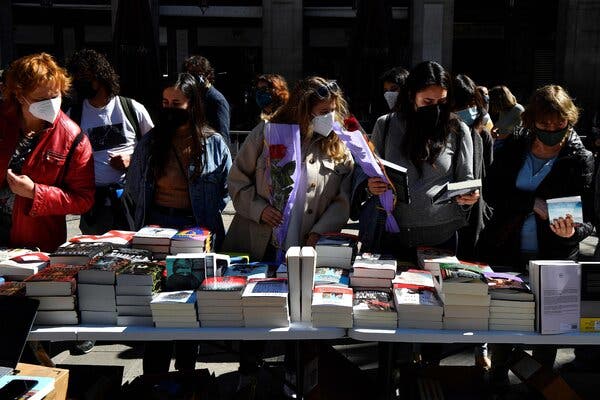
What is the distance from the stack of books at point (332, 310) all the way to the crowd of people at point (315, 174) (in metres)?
0.70

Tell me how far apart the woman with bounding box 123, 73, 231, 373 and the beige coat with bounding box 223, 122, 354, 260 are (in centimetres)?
18

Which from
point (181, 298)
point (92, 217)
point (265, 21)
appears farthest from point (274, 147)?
point (265, 21)

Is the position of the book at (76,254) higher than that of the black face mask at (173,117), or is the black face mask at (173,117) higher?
the black face mask at (173,117)

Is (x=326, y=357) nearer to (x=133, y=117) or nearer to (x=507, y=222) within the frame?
(x=507, y=222)

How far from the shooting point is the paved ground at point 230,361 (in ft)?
13.1

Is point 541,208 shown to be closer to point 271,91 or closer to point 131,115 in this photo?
point 131,115

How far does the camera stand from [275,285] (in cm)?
288

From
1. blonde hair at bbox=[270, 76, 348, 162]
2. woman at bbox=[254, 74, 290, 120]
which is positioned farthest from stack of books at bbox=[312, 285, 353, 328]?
woman at bbox=[254, 74, 290, 120]

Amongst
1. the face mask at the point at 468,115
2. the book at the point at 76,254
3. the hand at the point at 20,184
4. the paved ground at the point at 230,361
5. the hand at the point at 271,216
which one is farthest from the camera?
the face mask at the point at 468,115

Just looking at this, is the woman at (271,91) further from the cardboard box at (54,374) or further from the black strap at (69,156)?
the cardboard box at (54,374)

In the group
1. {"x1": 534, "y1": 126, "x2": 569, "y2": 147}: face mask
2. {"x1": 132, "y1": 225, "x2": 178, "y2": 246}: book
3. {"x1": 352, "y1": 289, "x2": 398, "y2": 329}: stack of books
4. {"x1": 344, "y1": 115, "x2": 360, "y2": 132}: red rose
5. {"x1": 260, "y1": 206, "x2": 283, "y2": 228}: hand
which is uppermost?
{"x1": 344, "y1": 115, "x2": 360, "y2": 132}: red rose

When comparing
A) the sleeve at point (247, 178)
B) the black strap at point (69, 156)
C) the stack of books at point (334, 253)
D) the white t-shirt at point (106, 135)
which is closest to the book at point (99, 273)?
the black strap at point (69, 156)

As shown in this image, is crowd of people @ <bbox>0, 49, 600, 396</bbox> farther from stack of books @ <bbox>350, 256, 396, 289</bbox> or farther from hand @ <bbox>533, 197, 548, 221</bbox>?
stack of books @ <bbox>350, 256, 396, 289</bbox>

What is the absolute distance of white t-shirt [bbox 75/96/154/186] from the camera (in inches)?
173
